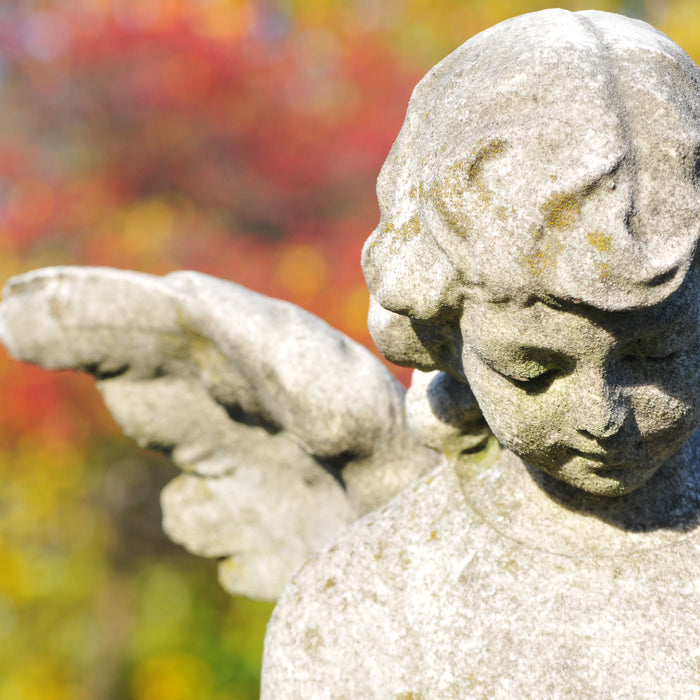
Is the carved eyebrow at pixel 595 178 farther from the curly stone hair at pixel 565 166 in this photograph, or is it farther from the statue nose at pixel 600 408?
the statue nose at pixel 600 408

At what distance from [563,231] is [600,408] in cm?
18

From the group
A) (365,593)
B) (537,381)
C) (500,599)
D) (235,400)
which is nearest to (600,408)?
(537,381)

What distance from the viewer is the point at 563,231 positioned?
66 centimetres

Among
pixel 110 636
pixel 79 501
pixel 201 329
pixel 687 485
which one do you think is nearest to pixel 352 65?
pixel 79 501

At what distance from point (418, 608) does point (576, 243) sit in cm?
→ 52

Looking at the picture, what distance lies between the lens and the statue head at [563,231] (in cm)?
66

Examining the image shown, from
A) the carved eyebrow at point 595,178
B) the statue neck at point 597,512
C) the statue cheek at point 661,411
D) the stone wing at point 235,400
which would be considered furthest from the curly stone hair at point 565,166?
the stone wing at point 235,400

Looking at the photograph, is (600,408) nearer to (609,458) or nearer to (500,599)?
(609,458)

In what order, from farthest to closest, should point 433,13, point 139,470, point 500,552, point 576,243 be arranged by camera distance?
1. point 433,13
2. point 139,470
3. point 500,552
4. point 576,243

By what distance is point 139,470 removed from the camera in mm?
4441

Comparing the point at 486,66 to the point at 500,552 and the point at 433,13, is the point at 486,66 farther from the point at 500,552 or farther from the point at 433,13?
the point at 433,13

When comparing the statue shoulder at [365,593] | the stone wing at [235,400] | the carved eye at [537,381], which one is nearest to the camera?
the carved eye at [537,381]

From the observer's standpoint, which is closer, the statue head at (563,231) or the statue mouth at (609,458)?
the statue head at (563,231)

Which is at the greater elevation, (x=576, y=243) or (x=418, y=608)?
(x=576, y=243)
